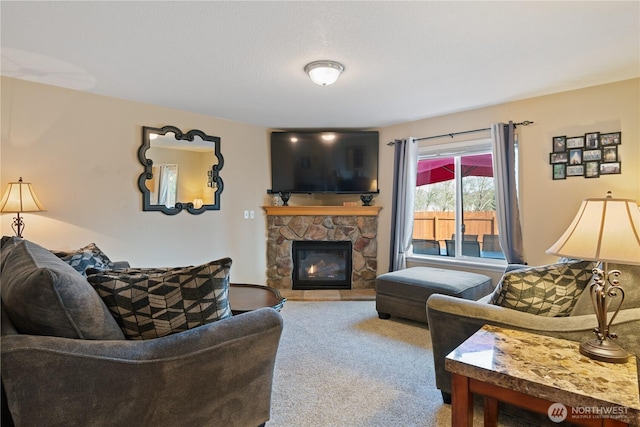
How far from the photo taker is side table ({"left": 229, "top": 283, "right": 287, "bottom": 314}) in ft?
6.84

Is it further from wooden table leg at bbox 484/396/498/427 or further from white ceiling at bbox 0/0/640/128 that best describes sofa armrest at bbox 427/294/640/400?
white ceiling at bbox 0/0/640/128

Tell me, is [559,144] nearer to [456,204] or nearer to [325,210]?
[456,204]

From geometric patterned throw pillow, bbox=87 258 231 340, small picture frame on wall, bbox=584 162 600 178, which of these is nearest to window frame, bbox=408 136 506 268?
small picture frame on wall, bbox=584 162 600 178

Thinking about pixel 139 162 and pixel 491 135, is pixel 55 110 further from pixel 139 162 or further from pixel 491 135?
pixel 491 135

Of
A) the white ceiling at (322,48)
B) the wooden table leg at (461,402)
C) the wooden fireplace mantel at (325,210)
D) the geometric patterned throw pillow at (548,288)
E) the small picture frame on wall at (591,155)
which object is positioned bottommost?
the wooden table leg at (461,402)

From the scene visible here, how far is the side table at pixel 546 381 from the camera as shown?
105 centimetres

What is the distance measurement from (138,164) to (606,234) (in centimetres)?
391

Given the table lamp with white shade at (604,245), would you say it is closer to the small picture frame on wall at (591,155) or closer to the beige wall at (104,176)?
the small picture frame on wall at (591,155)

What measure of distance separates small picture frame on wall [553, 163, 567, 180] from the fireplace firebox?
2530 millimetres

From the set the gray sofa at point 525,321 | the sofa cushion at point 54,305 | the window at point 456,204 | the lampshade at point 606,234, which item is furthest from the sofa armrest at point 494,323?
the window at point 456,204

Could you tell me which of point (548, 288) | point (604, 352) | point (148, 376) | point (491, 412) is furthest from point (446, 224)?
point (148, 376)

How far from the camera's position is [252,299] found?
7.54 ft

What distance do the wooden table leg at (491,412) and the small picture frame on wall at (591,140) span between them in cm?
269

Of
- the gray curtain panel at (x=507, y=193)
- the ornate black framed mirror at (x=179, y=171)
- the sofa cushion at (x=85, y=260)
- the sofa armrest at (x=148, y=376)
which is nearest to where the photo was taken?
the sofa armrest at (x=148, y=376)
